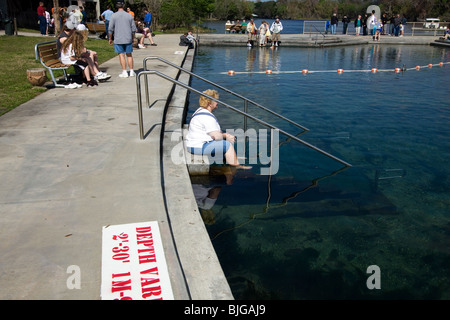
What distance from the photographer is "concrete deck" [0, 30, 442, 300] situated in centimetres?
324

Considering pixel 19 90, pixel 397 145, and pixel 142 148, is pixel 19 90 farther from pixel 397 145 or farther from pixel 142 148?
pixel 397 145

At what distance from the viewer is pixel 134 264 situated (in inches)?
133

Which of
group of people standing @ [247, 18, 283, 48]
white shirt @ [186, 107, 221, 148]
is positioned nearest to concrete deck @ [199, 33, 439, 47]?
group of people standing @ [247, 18, 283, 48]

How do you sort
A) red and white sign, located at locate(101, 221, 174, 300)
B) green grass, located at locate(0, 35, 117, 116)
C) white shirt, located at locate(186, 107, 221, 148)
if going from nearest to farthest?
red and white sign, located at locate(101, 221, 174, 300)
white shirt, located at locate(186, 107, 221, 148)
green grass, located at locate(0, 35, 117, 116)

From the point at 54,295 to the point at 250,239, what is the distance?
243cm

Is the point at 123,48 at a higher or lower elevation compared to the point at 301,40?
lower

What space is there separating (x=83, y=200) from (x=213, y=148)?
8.31 ft

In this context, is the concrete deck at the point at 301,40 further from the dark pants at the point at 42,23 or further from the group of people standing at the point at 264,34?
the dark pants at the point at 42,23

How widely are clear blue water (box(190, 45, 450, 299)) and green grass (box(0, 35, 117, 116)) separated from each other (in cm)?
430

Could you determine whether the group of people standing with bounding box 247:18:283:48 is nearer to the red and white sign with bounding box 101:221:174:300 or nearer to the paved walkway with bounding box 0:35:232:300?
the paved walkway with bounding box 0:35:232:300

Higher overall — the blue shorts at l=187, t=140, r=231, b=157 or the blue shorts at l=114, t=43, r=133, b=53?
the blue shorts at l=114, t=43, r=133, b=53

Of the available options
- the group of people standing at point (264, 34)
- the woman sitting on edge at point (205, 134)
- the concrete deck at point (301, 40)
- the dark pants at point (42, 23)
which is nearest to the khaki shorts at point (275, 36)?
the group of people standing at point (264, 34)

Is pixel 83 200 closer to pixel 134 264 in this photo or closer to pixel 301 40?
pixel 134 264

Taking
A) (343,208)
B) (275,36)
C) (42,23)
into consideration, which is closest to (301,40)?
(275,36)
